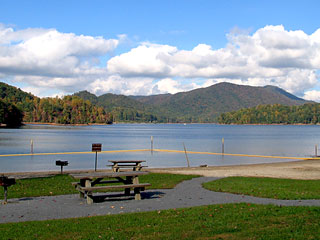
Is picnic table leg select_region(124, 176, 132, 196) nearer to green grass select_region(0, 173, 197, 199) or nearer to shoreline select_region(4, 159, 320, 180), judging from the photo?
green grass select_region(0, 173, 197, 199)

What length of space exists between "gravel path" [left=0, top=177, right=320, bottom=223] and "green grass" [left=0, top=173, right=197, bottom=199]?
95 cm

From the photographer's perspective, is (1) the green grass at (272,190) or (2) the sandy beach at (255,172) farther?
(2) the sandy beach at (255,172)

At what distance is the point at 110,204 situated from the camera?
489 inches

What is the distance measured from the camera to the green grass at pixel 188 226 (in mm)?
7965

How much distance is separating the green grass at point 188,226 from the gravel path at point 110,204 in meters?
1.03

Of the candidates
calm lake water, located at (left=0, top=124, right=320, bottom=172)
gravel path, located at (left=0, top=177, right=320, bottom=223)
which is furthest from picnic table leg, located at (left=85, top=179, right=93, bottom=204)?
calm lake water, located at (left=0, top=124, right=320, bottom=172)

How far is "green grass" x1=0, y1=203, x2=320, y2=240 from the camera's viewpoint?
26.1ft

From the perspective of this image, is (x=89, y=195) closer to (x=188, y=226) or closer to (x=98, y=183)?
(x=98, y=183)

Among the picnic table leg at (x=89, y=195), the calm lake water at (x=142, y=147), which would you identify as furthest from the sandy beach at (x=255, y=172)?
the picnic table leg at (x=89, y=195)

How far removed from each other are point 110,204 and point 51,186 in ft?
17.2

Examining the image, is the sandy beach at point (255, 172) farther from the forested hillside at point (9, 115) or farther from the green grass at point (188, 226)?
the forested hillside at point (9, 115)

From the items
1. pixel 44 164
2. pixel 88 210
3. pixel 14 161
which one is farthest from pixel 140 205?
pixel 14 161

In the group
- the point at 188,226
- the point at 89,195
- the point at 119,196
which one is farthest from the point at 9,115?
the point at 188,226

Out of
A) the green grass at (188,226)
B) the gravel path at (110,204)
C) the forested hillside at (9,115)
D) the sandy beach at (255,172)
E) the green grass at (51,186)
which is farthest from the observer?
the forested hillside at (9,115)
